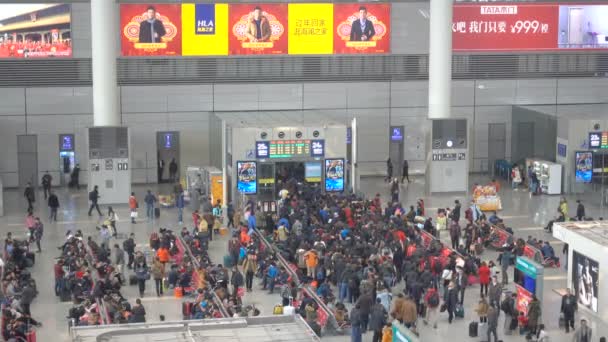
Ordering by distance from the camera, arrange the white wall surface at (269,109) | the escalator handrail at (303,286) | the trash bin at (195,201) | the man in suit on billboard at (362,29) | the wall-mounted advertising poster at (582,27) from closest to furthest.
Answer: the escalator handrail at (303,286), the trash bin at (195,201), the white wall surface at (269,109), the man in suit on billboard at (362,29), the wall-mounted advertising poster at (582,27)

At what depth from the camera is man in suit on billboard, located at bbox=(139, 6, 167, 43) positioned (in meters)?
45.2

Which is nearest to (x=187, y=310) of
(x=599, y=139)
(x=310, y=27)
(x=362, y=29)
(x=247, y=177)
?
(x=247, y=177)

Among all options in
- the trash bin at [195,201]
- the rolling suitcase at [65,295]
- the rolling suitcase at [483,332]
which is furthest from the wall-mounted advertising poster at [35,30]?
the rolling suitcase at [483,332]

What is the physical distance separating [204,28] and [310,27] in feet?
13.6

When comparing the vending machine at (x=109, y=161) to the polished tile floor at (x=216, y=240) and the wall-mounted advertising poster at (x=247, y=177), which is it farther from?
the wall-mounted advertising poster at (x=247, y=177)

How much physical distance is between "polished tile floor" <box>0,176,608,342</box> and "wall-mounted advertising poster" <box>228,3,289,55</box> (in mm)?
6285

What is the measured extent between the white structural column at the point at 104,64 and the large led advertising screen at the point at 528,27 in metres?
14.0

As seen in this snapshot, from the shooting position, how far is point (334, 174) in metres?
40.7

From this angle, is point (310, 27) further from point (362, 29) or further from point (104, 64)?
point (104, 64)

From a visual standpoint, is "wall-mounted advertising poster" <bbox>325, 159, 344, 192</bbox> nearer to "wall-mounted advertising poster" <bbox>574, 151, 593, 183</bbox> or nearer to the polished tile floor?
the polished tile floor

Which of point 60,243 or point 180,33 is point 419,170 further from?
point 60,243

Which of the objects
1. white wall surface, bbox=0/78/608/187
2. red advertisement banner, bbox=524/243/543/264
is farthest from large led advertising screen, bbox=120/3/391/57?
red advertisement banner, bbox=524/243/543/264

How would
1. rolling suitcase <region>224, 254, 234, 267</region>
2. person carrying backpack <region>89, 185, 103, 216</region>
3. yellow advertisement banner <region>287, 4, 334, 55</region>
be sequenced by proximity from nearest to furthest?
rolling suitcase <region>224, 254, 234, 267</region> → person carrying backpack <region>89, 185, 103, 216</region> → yellow advertisement banner <region>287, 4, 334, 55</region>

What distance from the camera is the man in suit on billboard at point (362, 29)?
46781 mm
